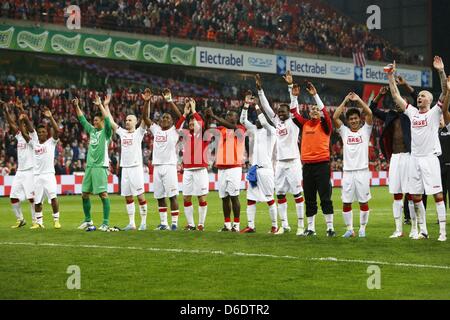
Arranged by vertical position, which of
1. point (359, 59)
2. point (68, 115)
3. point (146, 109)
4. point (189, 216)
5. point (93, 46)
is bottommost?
point (189, 216)

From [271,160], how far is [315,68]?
102ft

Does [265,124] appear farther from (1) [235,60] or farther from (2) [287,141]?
(1) [235,60]

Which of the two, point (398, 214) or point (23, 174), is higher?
point (23, 174)

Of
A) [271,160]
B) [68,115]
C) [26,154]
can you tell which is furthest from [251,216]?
[68,115]

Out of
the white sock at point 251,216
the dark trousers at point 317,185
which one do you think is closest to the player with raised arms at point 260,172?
the white sock at point 251,216

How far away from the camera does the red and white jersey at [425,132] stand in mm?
12773

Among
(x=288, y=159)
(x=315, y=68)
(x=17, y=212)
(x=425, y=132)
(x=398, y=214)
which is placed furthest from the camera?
(x=315, y=68)

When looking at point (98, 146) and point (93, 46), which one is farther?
point (93, 46)

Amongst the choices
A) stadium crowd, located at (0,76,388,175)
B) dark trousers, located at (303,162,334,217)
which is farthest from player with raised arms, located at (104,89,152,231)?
stadium crowd, located at (0,76,388,175)

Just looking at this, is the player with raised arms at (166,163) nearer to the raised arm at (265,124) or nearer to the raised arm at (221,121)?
the raised arm at (221,121)

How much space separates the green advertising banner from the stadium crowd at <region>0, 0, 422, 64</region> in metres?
0.70

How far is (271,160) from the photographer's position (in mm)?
15742

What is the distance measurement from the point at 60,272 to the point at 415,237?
6096 millimetres
